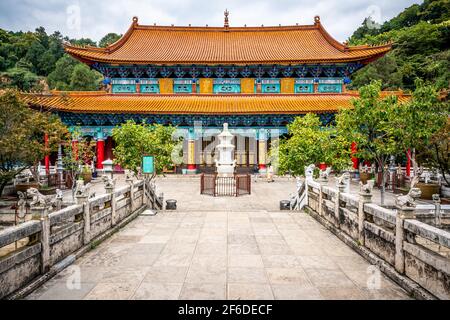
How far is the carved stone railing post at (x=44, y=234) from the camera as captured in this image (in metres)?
4.66

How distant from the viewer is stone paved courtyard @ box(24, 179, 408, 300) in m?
4.19

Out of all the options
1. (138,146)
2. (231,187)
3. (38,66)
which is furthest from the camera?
(38,66)

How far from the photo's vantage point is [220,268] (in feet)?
16.6

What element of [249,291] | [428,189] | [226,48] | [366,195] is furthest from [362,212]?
[226,48]

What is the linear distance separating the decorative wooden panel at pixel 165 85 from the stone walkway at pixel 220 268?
17574 mm

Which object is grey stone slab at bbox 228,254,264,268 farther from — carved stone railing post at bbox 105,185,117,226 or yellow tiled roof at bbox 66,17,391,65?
yellow tiled roof at bbox 66,17,391,65

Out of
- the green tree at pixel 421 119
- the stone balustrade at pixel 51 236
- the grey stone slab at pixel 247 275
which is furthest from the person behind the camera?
the green tree at pixel 421 119

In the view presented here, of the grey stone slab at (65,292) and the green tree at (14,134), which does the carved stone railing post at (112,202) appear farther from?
the green tree at (14,134)

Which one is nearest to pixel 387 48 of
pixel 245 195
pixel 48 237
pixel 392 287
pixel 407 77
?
pixel 245 195

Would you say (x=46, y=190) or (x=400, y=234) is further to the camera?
(x=46, y=190)

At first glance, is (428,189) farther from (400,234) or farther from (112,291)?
(112,291)

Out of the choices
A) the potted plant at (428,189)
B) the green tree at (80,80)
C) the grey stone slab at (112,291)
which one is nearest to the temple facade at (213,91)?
the potted plant at (428,189)

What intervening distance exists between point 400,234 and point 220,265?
2.87 m

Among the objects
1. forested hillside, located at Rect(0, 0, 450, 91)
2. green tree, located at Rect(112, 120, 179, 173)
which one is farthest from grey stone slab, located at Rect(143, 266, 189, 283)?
forested hillside, located at Rect(0, 0, 450, 91)
